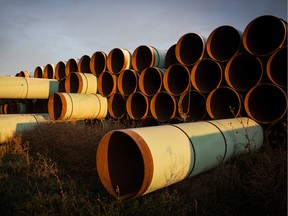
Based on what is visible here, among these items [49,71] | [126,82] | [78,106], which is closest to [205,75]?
[126,82]

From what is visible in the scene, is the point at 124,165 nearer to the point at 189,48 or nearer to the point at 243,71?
the point at 243,71

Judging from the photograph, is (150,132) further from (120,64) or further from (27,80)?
(27,80)

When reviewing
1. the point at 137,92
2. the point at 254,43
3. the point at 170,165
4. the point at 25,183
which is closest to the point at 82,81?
the point at 137,92

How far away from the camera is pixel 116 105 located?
21.3 ft

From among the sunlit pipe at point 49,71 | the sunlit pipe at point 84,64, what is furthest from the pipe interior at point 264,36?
the sunlit pipe at point 49,71

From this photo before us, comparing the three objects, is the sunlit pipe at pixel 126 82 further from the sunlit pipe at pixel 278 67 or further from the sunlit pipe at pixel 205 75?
the sunlit pipe at pixel 278 67

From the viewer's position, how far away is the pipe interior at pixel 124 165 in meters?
2.90

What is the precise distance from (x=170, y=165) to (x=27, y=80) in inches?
229

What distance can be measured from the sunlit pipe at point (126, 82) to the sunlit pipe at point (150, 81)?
41 cm

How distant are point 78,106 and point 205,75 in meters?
3.01

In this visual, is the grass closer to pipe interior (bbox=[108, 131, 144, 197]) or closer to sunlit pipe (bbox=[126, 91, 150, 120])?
pipe interior (bbox=[108, 131, 144, 197])

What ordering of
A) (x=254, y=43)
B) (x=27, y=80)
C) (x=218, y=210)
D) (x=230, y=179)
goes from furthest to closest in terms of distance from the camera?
1. (x=27, y=80)
2. (x=254, y=43)
3. (x=230, y=179)
4. (x=218, y=210)

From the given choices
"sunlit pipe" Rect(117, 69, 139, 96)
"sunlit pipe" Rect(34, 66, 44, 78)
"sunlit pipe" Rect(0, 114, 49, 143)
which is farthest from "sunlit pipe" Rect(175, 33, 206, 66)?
"sunlit pipe" Rect(34, 66, 44, 78)

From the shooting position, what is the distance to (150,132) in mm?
2396
